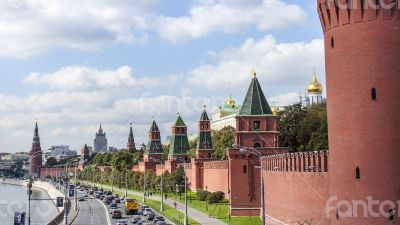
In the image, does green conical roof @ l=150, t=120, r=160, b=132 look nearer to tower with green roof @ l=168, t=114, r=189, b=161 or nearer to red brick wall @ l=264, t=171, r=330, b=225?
tower with green roof @ l=168, t=114, r=189, b=161

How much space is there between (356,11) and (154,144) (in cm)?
11237

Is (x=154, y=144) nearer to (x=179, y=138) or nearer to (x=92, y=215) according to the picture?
(x=179, y=138)

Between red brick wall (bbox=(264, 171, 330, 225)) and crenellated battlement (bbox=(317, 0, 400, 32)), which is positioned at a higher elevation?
crenellated battlement (bbox=(317, 0, 400, 32))

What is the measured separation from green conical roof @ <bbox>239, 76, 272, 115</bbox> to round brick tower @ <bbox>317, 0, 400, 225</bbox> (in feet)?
105

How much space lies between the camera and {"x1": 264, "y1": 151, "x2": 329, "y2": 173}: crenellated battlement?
41.5m

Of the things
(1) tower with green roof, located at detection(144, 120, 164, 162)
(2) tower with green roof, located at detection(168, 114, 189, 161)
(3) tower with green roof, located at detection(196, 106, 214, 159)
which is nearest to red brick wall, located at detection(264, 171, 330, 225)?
(3) tower with green roof, located at detection(196, 106, 214, 159)

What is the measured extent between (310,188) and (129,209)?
3740 centimetres

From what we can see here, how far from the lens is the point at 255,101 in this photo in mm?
67562

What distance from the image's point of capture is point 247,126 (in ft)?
221

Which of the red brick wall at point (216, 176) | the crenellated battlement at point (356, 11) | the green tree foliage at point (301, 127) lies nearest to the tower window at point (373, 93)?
the crenellated battlement at point (356, 11)

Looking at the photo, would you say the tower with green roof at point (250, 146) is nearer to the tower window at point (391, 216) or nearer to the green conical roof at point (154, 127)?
the tower window at point (391, 216)

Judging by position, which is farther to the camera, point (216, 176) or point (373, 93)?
point (216, 176)

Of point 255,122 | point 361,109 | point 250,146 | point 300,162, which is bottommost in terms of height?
point 300,162

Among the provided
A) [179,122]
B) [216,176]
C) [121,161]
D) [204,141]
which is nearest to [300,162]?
[216,176]
